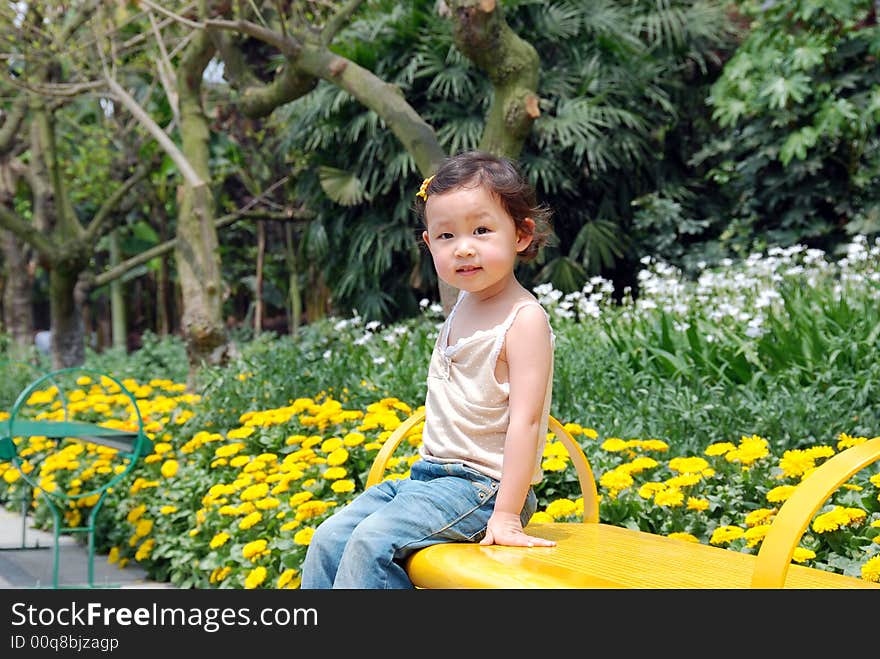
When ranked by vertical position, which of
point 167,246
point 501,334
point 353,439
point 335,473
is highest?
point 167,246

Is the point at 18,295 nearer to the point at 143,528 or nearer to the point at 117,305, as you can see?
the point at 117,305

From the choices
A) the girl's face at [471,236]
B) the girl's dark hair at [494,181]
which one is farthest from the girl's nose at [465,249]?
the girl's dark hair at [494,181]

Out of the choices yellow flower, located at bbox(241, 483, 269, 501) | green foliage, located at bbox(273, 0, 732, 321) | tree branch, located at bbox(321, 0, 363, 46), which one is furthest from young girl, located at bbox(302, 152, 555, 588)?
green foliage, located at bbox(273, 0, 732, 321)

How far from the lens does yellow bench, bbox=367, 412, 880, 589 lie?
1534mm

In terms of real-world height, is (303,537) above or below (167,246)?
below

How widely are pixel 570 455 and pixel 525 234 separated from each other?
565 mm

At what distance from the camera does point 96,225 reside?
8.73 metres

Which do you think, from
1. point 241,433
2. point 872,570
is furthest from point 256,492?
point 872,570

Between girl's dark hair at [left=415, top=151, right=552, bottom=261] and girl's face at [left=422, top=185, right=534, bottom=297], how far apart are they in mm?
16

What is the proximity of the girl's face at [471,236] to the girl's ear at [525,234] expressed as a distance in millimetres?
40

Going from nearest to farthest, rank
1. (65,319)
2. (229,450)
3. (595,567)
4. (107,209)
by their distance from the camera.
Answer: (595,567)
(229,450)
(65,319)
(107,209)

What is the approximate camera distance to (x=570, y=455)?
2.44 m

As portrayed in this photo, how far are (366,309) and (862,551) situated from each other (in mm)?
7171
